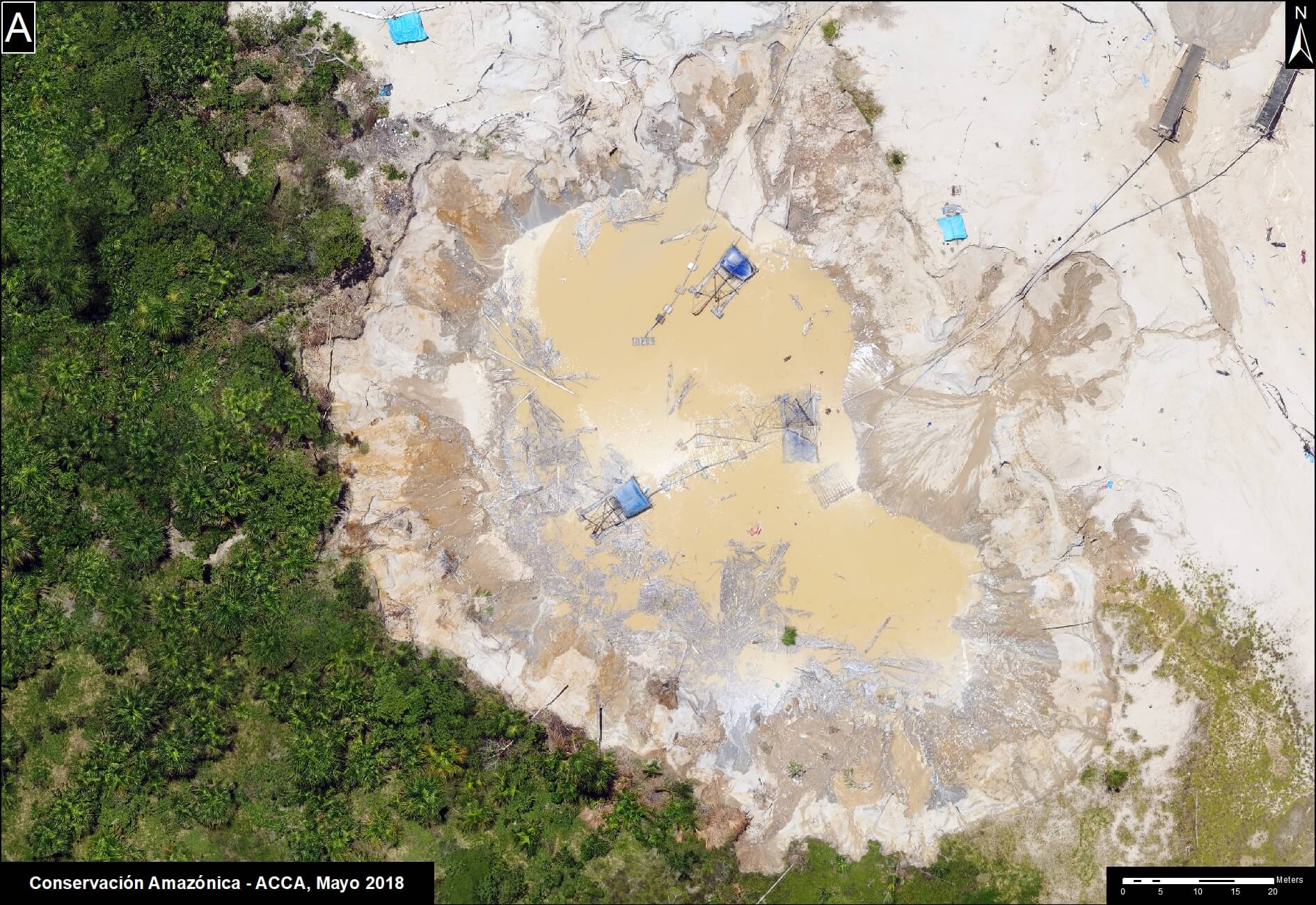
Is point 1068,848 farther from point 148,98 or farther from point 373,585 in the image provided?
point 148,98

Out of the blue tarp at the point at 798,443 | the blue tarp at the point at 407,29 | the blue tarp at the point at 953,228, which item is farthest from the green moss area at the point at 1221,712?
the blue tarp at the point at 407,29

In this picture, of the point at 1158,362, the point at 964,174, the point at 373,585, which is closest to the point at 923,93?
the point at 964,174

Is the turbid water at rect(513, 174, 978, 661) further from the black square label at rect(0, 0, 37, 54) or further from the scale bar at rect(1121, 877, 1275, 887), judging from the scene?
the black square label at rect(0, 0, 37, 54)

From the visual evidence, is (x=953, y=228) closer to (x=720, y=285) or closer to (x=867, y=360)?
(x=867, y=360)

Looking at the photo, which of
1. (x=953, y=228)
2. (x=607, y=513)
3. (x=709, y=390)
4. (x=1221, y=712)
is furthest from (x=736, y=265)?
(x=1221, y=712)

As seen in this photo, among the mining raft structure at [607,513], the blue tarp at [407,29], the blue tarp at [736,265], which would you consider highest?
the blue tarp at [407,29]

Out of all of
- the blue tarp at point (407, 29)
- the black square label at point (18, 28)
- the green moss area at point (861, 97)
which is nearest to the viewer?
the green moss area at point (861, 97)

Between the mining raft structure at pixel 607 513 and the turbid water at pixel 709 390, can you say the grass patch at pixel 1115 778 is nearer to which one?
the turbid water at pixel 709 390
